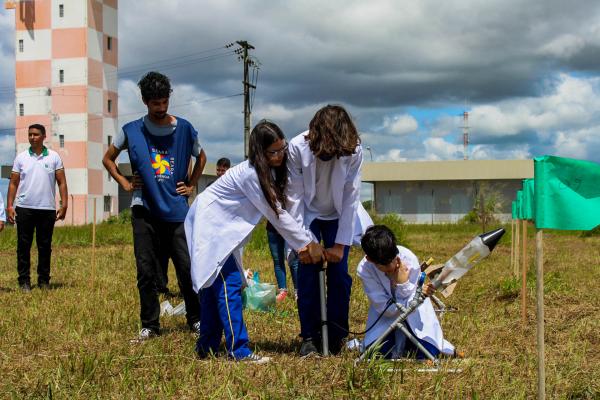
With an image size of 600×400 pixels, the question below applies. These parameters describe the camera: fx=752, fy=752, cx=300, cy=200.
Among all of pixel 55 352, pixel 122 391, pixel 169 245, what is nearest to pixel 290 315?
pixel 169 245

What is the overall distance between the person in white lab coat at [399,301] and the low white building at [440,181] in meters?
42.8

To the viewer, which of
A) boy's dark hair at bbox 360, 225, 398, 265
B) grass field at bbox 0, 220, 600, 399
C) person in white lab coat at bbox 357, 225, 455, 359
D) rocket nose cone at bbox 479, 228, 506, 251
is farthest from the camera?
person in white lab coat at bbox 357, 225, 455, 359

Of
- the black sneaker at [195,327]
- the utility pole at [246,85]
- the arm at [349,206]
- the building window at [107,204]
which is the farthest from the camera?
the building window at [107,204]

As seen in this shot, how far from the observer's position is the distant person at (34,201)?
855 centimetres

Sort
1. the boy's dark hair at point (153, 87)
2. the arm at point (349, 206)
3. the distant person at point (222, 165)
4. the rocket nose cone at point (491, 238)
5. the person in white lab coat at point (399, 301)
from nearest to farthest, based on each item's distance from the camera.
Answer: the rocket nose cone at point (491, 238)
the person in white lab coat at point (399, 301)
the arm at point (349, 206)
the boy's dark hair at point (153, 87)
the distant person at point (222, 165)

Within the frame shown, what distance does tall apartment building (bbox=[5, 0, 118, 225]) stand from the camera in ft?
152

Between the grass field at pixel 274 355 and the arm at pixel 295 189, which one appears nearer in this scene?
the grass field at pixel 274 355

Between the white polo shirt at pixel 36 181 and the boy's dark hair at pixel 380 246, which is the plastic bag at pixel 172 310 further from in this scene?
the white polo shirt at pixel 36 181

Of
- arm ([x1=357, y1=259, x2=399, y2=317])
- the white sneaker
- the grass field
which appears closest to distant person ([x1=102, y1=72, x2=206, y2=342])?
the grass field

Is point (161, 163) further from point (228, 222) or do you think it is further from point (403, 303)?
point (403, 303)

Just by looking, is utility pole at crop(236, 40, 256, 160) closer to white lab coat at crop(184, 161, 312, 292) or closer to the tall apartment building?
the tall apartment building

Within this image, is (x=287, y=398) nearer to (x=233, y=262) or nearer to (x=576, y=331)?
(x=233, y=262)

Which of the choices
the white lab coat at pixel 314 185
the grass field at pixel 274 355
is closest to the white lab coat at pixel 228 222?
the white lab coat at pixel 314 185

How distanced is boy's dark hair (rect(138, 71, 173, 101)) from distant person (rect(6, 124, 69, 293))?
3.56 meters
